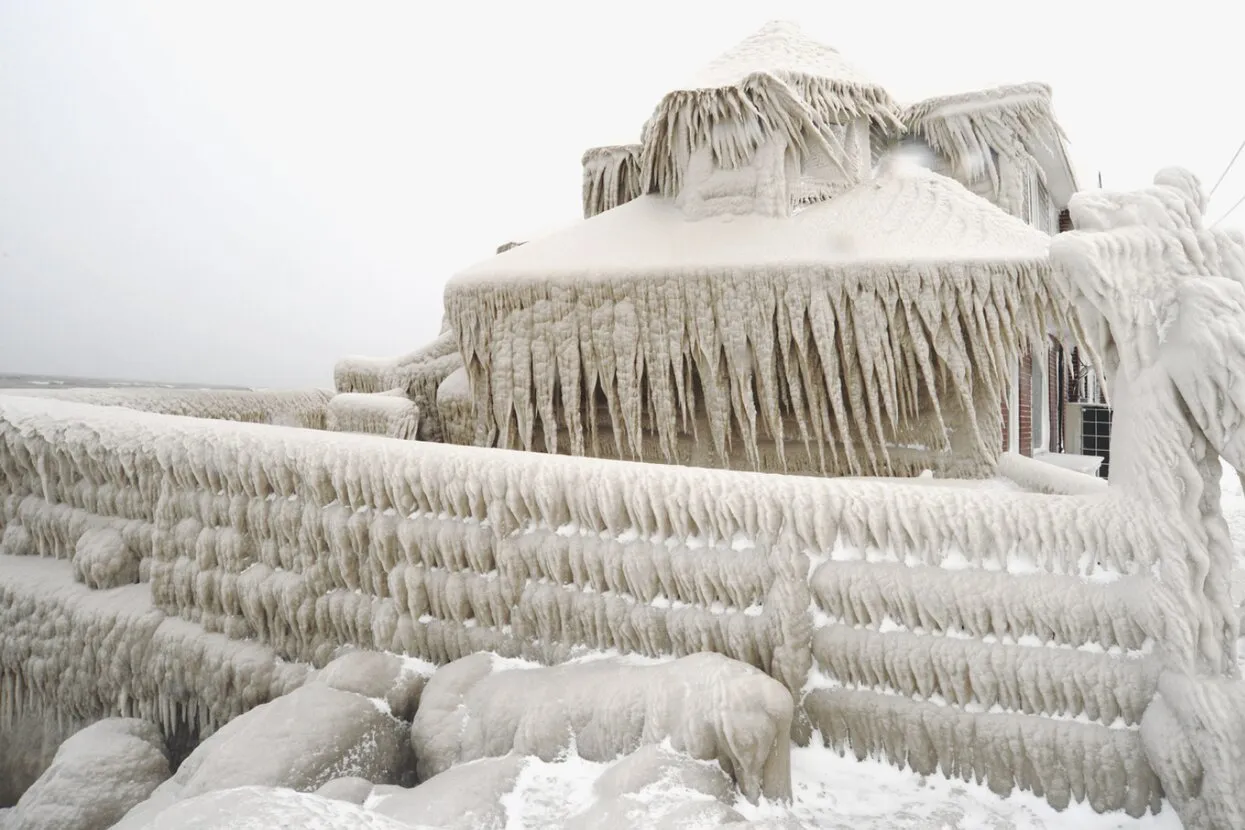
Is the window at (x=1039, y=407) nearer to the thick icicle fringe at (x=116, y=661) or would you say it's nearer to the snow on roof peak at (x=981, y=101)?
the snow on roof peak at (x=981, y=101)

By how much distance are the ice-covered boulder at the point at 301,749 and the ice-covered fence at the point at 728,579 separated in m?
0.45

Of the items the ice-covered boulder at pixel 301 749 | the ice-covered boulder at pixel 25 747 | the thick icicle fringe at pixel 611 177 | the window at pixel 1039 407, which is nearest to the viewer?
the ice-covered boulder at pixel 301 749

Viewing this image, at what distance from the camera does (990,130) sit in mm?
8828

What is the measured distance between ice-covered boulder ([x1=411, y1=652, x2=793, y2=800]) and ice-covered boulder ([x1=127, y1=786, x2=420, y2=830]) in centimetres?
75

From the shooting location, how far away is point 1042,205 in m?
11.9

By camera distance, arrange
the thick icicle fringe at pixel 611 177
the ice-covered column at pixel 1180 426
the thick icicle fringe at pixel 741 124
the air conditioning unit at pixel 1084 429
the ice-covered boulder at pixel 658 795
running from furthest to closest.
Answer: the air conditioning unit at pixel 1084 429, the thick icicle fringe at pixel 611 177, the thick icicle fringe at pixel 741 124, the ice-covered column at pixel 1180 426, the ice-covered boulder at pixel 658 795

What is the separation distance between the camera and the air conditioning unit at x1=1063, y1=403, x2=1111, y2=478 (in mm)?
15523

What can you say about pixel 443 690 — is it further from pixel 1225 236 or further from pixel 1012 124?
pixel 1012 124

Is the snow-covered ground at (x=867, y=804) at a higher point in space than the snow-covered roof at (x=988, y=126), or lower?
lower

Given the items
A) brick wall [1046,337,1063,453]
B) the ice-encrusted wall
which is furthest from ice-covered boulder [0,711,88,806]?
brick wall [1046,337,1063,453]

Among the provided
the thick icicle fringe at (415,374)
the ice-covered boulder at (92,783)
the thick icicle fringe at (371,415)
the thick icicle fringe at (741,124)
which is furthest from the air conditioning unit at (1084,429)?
the ice-covered boulder at (92,783)

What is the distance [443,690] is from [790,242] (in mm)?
4373

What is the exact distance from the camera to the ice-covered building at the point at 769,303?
549cm

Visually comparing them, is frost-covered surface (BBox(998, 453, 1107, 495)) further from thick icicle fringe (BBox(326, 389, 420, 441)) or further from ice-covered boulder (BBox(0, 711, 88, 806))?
ice-covered boulder (BBox(0, 711, 88, 806))
